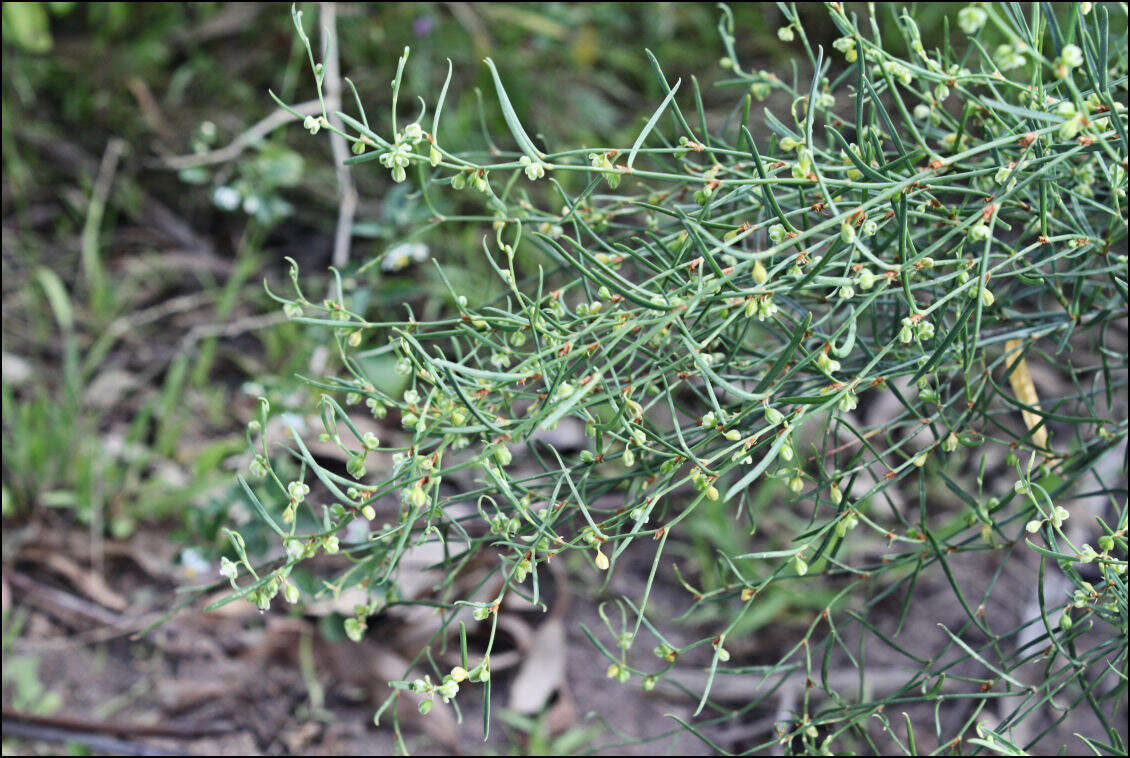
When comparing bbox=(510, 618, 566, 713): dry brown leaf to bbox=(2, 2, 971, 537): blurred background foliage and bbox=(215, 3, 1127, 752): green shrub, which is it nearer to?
bbox=(215, 3, 1127, 752): green shrub

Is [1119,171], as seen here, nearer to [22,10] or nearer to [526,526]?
[526,526]

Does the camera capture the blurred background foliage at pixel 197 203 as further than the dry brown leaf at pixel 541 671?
Yes

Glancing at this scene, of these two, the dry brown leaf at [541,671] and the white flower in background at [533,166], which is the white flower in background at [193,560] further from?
the white flower in background at [533,166]

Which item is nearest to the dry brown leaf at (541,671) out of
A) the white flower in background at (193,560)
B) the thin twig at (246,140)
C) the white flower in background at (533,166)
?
the white flower in background at (193,560)

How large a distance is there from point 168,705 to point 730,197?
1121mm

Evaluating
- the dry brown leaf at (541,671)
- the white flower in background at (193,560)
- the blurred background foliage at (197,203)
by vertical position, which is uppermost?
the blurred background foliage at (197,203)

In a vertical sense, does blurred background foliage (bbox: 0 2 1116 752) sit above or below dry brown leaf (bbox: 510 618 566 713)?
above

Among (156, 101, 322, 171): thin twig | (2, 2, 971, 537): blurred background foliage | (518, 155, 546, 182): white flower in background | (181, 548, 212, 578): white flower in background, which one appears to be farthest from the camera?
(2, 2, 971, 537): blurred background foliage

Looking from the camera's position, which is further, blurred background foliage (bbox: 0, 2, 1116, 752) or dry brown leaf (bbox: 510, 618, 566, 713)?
blurred background foliage (bbox: 0, 2, 1116, 752)

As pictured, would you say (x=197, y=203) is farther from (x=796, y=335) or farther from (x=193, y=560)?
(x=796, y=335)

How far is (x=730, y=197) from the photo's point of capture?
687 mm

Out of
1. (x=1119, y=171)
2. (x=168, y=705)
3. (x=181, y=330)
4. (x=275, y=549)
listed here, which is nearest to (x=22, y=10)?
(x=181, y=330)

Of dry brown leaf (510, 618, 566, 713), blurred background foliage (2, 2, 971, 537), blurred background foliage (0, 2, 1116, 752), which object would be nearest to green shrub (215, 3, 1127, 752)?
dry brown leaf (510, 618, 566, 713)

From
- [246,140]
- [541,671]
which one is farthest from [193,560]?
[246,140]
